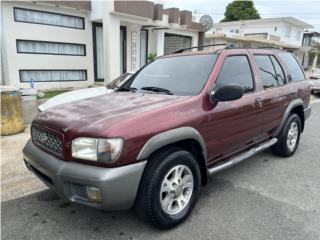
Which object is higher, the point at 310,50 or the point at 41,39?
the point at 310,50

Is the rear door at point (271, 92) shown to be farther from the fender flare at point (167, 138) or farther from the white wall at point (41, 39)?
the white wall at point (41, 39)

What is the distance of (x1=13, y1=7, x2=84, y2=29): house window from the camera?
10025 millimetres

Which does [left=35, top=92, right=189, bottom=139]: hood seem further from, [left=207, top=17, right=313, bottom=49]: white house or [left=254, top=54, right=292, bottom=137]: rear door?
[left=207, top=17, right=313, bottom=49]: white house

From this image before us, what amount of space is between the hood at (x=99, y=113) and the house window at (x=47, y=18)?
886cm

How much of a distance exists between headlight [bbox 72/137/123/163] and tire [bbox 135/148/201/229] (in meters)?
0.39

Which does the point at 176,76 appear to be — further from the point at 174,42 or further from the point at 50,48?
the point at 174,42

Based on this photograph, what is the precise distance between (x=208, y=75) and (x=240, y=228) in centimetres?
172

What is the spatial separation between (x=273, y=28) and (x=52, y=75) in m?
29.1

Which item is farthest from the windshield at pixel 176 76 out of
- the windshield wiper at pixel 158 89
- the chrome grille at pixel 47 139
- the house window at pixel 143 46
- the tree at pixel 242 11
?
the tree at pixel 242 11

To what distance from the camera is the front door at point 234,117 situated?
122 inches

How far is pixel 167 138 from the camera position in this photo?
2510 mm

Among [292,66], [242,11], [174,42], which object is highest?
[242,11]

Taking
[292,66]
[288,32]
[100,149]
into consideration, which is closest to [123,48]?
[292,66]

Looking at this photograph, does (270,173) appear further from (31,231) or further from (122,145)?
(31,231)
